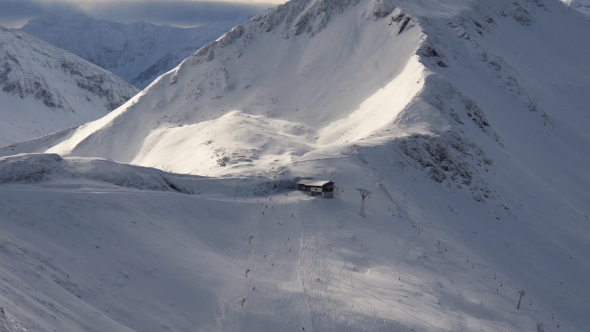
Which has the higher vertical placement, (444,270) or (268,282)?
(444,270)

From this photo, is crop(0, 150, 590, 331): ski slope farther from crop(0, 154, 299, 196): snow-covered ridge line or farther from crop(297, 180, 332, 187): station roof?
crop(297, 180, 332, 187): station roof

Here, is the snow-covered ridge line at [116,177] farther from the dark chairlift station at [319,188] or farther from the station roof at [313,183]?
the dark chairlift station at [319,188]

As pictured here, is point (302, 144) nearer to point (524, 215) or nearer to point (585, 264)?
point (524, 215)

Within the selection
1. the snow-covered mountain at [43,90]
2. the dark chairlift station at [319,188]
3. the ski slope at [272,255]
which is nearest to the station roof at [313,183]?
the dark chairlift station at [319,188]

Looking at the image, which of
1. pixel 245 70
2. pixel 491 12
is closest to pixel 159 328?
pixel 245 70

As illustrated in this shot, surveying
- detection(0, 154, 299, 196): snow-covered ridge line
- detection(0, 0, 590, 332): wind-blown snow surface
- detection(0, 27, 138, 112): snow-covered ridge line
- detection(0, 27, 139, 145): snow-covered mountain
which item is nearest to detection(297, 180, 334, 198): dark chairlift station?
detection(0, 0, 590, 332): wind-blown snow surface

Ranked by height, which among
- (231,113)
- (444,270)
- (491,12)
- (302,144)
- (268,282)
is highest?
(491,12)
